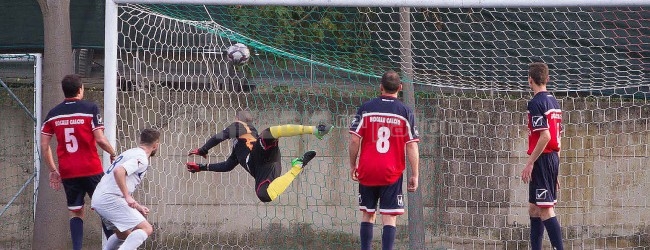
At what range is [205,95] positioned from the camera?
10156mm

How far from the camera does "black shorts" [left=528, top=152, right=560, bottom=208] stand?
7.62 meters

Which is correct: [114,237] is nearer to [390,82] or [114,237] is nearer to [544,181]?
[390,82]

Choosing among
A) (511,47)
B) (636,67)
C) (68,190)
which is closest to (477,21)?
(511,47)

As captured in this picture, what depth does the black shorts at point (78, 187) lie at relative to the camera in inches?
321

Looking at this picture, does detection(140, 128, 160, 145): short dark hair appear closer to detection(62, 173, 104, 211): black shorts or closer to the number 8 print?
detection(62, 173, 104, 211): black shorts

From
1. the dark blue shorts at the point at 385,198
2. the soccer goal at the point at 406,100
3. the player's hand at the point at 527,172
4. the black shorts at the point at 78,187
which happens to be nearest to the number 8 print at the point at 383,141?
the dark blue shorts at the point at 385,198

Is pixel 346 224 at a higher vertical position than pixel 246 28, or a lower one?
lower

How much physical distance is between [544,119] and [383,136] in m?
1.36

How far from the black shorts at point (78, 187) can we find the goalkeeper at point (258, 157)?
1.16 metres

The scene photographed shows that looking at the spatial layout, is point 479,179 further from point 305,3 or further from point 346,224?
point 305,3

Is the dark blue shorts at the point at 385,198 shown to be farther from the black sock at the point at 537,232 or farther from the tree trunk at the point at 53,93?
the tree trunk at the point at 53,93

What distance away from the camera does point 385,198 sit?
7504 mm

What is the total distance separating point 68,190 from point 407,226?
3938 mm

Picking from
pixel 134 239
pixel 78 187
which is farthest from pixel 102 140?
pixel 134 239
